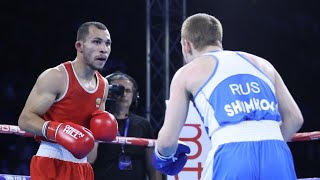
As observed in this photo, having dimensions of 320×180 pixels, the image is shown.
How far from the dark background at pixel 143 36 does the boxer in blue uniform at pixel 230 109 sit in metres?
6.12

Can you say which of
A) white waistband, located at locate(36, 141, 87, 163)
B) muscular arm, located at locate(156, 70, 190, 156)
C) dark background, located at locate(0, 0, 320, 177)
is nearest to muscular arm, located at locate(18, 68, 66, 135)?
white waistband, located at locate(36, 141, 87, 163)

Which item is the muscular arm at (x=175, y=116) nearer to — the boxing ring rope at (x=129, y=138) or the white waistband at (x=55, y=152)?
the white waistband at (x=55, y=152)

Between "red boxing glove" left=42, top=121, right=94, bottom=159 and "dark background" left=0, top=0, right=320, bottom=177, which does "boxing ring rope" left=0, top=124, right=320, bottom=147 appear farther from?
"dark background" left=0, top=0, right=320, bottom=177

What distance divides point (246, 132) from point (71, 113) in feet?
3.98

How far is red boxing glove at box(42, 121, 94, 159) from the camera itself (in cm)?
249

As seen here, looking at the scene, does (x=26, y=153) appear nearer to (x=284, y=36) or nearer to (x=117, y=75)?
(x=117, y=75)

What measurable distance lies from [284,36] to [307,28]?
0.42 metres

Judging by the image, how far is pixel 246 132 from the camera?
1.82m

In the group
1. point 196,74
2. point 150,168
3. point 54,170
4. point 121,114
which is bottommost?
point 150,168

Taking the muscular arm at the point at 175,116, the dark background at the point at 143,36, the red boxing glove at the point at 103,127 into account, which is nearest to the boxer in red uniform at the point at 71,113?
the red boxing glove at the point at 103,127

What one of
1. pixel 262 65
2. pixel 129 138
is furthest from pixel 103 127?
pixel 262 65

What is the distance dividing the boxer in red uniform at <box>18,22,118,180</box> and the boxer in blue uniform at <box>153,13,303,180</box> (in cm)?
74

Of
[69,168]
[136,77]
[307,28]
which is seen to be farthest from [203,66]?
[307,28]

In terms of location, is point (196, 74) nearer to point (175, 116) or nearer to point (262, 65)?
point (175, 116)
